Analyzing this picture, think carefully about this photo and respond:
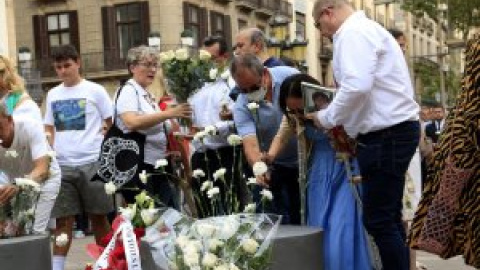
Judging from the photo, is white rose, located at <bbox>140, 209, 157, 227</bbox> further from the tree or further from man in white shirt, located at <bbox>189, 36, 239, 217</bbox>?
the tree

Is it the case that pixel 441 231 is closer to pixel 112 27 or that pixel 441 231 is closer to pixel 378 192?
pixel 378 192

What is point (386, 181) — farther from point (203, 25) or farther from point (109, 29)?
point (203, 25)

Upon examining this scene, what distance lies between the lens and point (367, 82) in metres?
4.60

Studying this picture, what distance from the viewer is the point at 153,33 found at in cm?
3028

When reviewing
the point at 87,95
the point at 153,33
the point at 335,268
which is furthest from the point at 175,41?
the point at 335,268

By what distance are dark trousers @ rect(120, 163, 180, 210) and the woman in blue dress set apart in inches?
42.1

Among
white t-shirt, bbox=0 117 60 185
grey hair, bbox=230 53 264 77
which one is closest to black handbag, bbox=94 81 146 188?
white t-shirt, bbox=0 117 60 185

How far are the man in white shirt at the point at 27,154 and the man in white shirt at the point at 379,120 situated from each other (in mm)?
1823

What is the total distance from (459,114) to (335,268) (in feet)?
6.24

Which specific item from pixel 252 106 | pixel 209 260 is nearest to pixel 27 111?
pixel 252 106

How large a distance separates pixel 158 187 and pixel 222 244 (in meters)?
2.98

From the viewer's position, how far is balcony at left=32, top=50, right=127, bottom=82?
105 feet

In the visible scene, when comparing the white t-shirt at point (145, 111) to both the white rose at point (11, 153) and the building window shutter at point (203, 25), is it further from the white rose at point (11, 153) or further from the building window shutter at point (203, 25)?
the building window shutter at point (203, 25)

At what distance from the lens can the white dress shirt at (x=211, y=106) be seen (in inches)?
253
